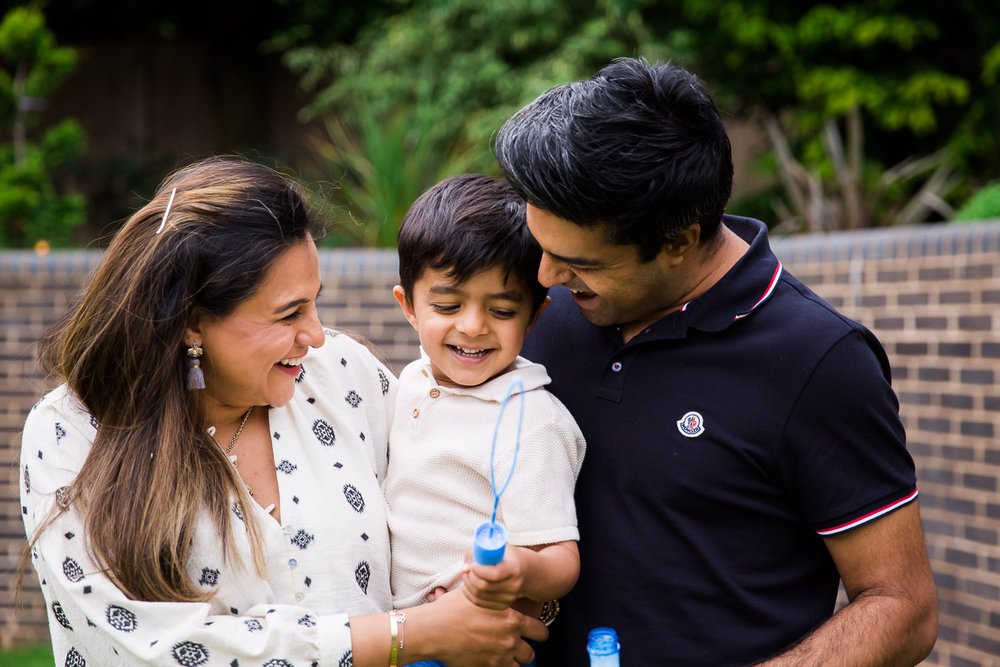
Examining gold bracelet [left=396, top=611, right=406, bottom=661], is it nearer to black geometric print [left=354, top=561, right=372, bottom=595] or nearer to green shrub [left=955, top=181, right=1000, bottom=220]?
black geometric print [left=354, top=561, right=372, bottom=595]

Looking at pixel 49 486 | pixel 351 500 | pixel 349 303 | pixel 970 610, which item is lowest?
pixel 970 610

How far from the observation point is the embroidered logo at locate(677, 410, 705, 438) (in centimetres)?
250

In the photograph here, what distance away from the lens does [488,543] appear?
2176 millimetres

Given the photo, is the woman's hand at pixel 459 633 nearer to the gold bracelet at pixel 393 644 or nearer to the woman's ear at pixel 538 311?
the gold bracelet at pixel 393 644

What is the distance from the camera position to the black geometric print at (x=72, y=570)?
2264 millimetres

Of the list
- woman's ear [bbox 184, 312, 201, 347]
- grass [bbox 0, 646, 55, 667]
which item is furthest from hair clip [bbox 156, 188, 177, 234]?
grass [bbox 0, 646, 55, 667]

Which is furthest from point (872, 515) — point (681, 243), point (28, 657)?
point (28, 657)

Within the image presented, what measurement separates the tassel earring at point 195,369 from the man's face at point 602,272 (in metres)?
0.77

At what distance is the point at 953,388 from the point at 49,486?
392 cm

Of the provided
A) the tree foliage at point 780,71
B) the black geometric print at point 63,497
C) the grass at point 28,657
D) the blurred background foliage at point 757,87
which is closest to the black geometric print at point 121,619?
the black geometric print at point 63,497

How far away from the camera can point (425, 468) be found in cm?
264

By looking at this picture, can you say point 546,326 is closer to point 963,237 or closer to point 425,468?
point 425,468

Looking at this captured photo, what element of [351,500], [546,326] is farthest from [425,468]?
[546,326]

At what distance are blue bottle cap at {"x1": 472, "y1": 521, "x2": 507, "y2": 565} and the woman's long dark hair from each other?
513mm
